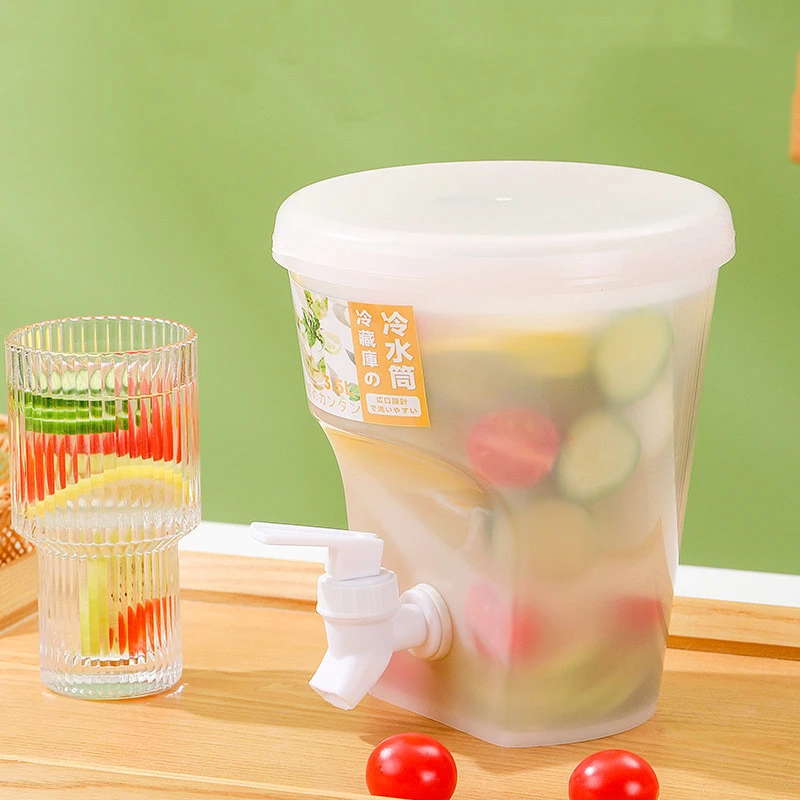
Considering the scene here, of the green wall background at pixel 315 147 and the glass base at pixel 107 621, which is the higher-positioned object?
the green wall background at pixel 315 147

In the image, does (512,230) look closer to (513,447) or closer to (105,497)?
(513,447)

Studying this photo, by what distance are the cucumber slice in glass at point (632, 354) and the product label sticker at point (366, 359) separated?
9 centimetres

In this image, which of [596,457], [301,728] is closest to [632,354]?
[596,457]

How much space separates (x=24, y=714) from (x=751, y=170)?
1.83 feet

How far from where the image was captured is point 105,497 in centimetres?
73

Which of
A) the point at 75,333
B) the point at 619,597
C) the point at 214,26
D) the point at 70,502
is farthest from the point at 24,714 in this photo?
the point at 214,26

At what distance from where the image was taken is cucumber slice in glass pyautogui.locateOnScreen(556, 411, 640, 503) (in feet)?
2.14

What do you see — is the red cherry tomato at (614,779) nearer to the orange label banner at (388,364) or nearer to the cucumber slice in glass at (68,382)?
the orange label banner at (388,364)

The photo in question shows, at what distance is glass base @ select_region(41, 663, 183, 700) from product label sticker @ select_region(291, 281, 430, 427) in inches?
8.0

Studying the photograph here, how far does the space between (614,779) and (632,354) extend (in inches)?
8.1

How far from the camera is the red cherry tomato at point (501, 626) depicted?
2.25 ft

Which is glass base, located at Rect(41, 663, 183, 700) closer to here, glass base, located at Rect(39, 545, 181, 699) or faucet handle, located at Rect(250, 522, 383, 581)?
glass base, located at Rect(39, 545, 181, 699)

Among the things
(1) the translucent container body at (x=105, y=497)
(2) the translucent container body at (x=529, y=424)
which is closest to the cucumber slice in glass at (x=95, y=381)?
(1) the translucent container body at (x=105, y=497)

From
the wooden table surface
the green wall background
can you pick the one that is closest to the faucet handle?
the wooden table surface
